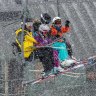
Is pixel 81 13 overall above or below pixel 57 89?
above

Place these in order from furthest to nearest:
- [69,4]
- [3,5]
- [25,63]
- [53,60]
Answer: [69,4], [3,5], [53,60], [25,63]

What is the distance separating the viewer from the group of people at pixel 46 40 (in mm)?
8688

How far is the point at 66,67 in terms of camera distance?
8945 mm

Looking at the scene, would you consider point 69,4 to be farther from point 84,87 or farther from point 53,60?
point 53,60

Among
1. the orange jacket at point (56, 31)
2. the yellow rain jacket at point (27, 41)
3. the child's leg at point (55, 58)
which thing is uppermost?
the orange jacket at point (56, 31)

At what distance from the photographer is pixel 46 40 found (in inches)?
346

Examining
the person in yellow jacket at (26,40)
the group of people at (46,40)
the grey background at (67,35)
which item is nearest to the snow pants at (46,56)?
the group of people at (46,40)

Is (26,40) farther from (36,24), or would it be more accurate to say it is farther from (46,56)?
(46,56)

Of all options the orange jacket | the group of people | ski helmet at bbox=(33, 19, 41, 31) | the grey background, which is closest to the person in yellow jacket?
the group of people

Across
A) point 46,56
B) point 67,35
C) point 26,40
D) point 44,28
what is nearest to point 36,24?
point 44,28

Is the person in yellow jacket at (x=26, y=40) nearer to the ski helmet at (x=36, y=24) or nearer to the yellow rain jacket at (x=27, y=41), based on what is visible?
the yellow rain jacket at (x=27, y=41)

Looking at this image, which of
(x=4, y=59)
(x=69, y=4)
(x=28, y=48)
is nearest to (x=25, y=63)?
(x=28, y=48)

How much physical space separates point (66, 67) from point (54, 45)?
34 centimetres

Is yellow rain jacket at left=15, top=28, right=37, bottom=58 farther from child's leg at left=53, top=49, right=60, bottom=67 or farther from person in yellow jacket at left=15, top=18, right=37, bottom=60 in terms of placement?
child's leg at left=53, top=49, right=60, bottom=67
